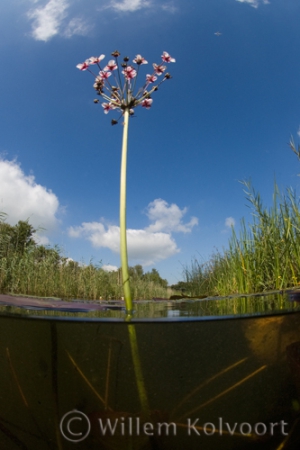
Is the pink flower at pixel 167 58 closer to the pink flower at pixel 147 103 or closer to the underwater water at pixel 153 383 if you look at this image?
the pink flower at pixel 147 103

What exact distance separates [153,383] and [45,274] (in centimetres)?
666

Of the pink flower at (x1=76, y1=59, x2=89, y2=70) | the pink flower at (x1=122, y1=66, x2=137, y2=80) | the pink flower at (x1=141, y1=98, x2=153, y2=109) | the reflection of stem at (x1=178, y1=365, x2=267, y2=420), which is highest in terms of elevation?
the pink flower at (x1=76, y1=59, x2=89, y2=70)

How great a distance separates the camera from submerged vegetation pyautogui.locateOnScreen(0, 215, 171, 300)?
702cm

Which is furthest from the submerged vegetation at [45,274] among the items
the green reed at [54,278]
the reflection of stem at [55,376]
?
the reflection of stem at [55,376]

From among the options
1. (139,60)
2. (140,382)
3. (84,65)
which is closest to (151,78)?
(139,60)

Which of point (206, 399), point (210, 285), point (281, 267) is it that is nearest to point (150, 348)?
point (206, 399)

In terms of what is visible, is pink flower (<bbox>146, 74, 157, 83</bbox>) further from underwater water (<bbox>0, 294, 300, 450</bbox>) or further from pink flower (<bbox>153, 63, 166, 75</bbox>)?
underwater water (<bbox>0, 294, 300, 450</bbox>)

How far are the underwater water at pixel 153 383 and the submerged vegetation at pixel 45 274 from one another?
5033 mm

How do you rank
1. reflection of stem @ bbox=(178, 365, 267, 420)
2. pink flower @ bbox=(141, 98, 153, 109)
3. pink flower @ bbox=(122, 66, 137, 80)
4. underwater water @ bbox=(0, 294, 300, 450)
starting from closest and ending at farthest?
underwater water @ bbox=(0, 294, 300, 450) < reflection of stem @ bbox=(178, 365, 267, 420) < pink flower @ bbox=(122, 66, 137, 80) < pink flower @ bbox=(141, 98, 153, 109)

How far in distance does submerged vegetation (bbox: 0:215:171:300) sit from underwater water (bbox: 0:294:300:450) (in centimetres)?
503

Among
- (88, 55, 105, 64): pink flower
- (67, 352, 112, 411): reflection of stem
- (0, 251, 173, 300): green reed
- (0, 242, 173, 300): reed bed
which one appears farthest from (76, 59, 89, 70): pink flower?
(0, 242, 173, 300): reed bed

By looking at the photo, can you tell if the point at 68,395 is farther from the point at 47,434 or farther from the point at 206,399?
the point at 206,399

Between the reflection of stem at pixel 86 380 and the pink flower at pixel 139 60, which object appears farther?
the pink flower at pixel 139 60

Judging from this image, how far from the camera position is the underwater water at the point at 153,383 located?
3.91 feet
